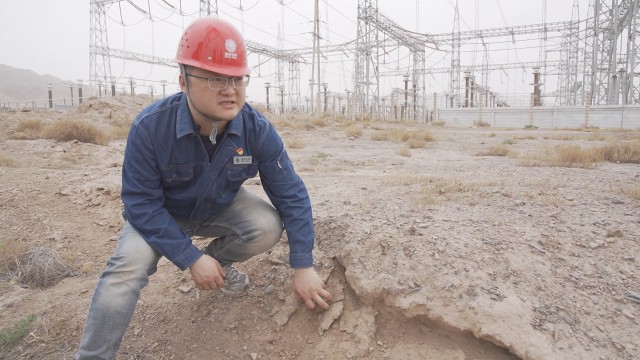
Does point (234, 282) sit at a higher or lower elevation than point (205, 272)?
lower

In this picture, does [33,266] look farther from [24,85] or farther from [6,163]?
[24,85]

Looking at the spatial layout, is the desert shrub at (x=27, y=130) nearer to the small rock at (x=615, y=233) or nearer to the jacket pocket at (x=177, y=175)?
the jacket pocket at (x=177, y=175)

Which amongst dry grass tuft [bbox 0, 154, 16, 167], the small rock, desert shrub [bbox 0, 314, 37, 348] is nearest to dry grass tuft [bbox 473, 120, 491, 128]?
the small rock

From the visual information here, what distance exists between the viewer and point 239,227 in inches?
75.0

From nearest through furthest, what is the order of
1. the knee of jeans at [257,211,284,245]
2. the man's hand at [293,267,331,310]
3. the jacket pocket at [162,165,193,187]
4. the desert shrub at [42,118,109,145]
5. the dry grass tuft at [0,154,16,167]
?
the jacket pocket at [162,165,193,187], the man's hand at [293,267,331,310], the knee of jeans at [257,211,284,245], the dry grass tuft at [0,154,16,167], the desert shrub at [42,118,109,145]

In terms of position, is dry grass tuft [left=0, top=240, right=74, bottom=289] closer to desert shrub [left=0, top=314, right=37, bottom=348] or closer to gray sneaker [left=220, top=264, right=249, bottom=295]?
desert shrub [left=0, top=314, right=37, bottom=348]

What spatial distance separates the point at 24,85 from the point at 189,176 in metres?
110

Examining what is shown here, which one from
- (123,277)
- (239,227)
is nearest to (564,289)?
(239,227)

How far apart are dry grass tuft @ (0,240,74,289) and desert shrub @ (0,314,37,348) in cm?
59

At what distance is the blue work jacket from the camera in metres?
1.57

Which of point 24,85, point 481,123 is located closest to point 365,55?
point 481,123

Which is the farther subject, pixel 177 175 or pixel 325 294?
pixel 325 294

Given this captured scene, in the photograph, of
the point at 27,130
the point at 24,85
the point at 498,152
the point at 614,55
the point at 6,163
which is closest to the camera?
the point at 6,163

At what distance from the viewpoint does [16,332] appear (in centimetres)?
209
